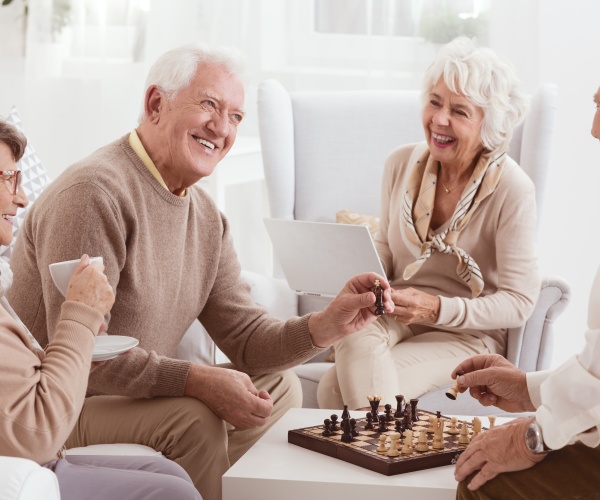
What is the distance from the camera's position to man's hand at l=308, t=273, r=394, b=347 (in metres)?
2.37

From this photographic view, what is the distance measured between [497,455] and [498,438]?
0.10ft

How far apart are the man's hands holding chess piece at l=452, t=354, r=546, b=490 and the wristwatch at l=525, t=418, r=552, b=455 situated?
2cm

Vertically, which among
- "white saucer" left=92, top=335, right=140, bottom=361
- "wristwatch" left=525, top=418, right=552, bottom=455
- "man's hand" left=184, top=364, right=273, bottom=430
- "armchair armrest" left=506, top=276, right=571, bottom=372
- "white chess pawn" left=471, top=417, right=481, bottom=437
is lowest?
"armchair armrest" left=506, top=276, right=571, bottom=372

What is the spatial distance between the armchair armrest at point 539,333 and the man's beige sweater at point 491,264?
0.17 ft

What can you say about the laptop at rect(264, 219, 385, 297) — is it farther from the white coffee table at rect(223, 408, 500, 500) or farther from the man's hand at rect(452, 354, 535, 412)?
the white coffee table at rect(223, 408, 500, 500)

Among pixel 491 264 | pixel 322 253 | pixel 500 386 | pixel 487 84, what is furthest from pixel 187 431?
pixel 487 84

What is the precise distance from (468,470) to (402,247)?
4.68ft

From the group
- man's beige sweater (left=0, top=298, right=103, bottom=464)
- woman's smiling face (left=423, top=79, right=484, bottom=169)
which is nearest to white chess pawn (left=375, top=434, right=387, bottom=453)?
man's beige sweater (left=0, top=298, right=103, bottom=464)

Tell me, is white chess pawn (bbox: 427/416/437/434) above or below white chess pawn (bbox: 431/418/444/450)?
below

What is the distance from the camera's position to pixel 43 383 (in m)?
1.64

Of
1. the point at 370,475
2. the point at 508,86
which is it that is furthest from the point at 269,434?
the point at 508,86

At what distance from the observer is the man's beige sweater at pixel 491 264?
9.52 feet

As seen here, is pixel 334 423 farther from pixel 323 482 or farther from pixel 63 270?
pixel 63 270

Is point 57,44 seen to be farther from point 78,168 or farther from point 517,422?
point 517,422
